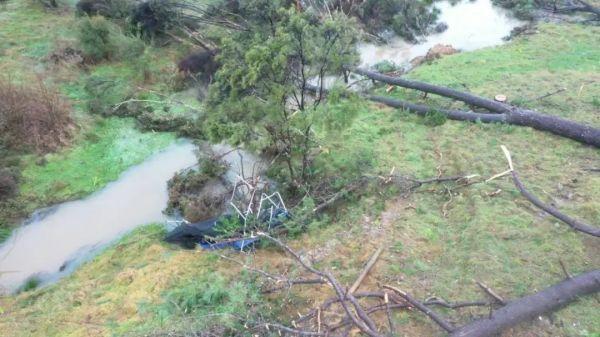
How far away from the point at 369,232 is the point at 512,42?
26.2ft

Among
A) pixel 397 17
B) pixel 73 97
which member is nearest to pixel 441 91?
pixel 397 17

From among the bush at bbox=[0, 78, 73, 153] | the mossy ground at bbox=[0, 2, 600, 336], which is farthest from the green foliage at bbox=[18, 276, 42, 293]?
the bush at bbox=[0, 78, 73, 153]

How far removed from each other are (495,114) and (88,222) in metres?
7.40

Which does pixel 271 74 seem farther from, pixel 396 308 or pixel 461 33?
pixel 461 33

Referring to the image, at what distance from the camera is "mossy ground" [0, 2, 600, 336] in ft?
18.2

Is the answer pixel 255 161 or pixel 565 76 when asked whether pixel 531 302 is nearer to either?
pixel 255 161

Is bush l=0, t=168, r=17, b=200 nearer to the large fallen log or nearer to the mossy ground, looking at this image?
the mossy ground

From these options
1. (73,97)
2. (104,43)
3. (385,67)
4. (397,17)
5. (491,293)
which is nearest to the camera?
(491,293)

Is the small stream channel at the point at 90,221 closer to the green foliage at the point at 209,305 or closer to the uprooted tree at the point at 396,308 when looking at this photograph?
the green foliage at the point at 209,305

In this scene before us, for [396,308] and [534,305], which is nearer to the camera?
[534,305]

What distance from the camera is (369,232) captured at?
6609mm

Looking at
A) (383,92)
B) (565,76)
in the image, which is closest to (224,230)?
(383,92)

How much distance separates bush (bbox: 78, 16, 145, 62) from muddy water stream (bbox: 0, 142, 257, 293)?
3.75m

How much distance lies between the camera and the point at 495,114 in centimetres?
884
